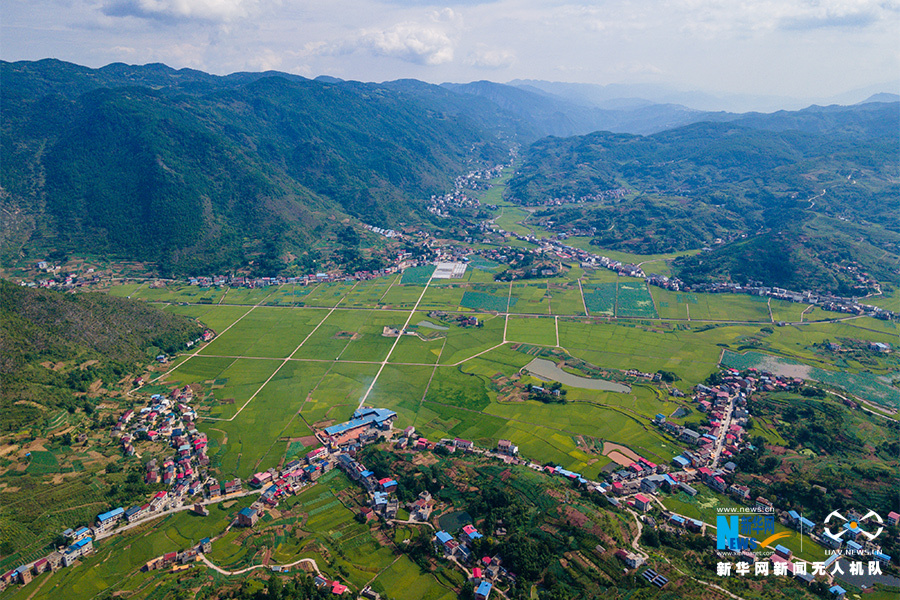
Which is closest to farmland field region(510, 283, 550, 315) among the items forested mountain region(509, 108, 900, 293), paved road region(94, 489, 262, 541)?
forested mountain region(509, 108, 900, 293)

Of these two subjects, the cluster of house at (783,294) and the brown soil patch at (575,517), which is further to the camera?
the cluster of house at (783,294)

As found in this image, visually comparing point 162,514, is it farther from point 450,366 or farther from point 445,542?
point 450,366

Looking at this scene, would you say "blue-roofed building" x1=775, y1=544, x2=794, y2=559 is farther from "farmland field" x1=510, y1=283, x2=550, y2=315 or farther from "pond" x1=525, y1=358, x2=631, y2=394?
"farmland field" x1=510, y1=283, x2=550, y2=315

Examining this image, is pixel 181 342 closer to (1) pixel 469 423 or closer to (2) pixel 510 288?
(1) pixel 469 423

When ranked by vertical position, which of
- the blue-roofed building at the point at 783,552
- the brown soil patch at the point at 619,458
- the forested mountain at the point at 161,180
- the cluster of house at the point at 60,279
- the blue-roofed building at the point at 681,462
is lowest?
the blue-roofed building at the point at 783,552

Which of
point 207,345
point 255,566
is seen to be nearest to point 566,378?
point 255,566

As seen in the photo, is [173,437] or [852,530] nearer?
[852,530]

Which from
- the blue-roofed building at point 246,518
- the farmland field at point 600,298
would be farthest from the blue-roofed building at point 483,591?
the farmland field at point 600,298

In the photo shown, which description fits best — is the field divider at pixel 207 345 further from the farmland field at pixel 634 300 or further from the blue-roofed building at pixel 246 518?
the farmland field at pixel 634 300
